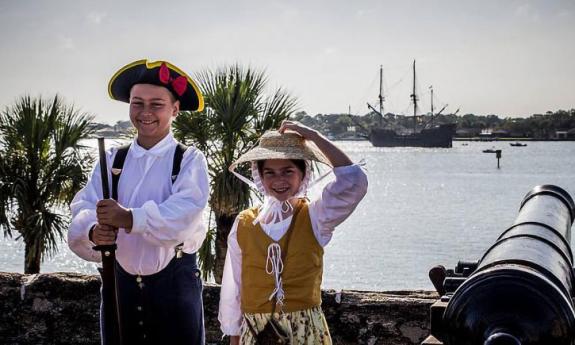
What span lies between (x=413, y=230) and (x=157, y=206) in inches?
1431

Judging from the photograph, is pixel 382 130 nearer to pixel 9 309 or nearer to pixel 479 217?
pixel 479 217

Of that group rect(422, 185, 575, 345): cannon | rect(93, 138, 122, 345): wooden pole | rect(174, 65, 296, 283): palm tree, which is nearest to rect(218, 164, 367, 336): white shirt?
rect(93, 138, 122, 345): wooden pole

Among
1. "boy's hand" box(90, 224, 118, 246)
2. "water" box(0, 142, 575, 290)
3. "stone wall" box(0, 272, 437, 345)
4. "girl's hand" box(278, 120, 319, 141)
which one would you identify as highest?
"girl's hand" box(278, 120, 319, 141)

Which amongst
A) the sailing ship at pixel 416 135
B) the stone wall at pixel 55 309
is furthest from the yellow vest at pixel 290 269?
the sailing ship at pixel 416 135

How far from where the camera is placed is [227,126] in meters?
11.0

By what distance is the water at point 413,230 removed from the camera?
27.4 m

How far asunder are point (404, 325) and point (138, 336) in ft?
Answer: 6.30

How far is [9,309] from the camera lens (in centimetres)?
554

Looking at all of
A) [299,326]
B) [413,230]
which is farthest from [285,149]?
[413,230]

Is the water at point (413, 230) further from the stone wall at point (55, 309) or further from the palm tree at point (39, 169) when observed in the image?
the palm tree at point (39, 169)

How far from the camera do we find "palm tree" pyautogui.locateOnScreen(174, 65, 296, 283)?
1087cm

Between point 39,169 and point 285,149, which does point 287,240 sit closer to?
point 285,149

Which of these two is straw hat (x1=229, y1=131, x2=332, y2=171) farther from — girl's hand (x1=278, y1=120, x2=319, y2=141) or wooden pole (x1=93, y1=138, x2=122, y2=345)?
wooden pole (x1=93, y1=138, x2=122, y2=345)

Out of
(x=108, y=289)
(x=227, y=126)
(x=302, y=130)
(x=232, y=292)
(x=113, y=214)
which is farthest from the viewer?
(x=227, y=126)
